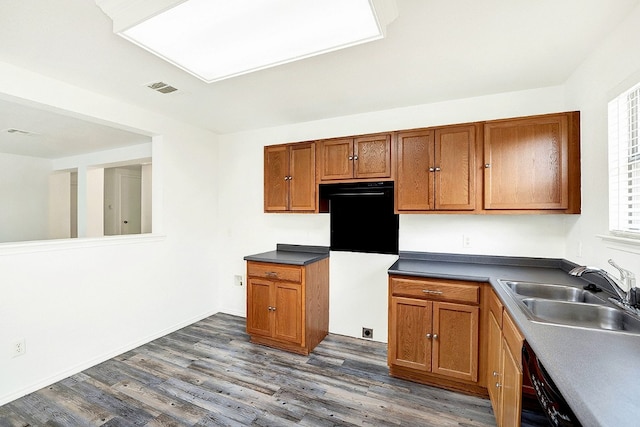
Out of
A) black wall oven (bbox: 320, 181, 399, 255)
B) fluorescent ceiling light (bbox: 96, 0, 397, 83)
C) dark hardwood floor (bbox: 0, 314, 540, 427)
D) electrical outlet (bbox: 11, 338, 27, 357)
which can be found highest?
fluorescent ceiling light (bbox: 96, 0, 397, 83)

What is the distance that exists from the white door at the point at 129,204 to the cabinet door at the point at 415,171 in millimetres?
7160

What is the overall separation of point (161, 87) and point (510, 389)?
3302mm

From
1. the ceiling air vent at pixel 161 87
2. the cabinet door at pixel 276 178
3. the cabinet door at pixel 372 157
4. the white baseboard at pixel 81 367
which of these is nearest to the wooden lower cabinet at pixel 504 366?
the cabinet door at pixel 372 157

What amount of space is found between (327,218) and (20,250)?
2.67m

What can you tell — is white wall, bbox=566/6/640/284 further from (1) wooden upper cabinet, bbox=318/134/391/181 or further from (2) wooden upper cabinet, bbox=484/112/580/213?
(1) wooden upper cabinet, bbox=318/134/391/181

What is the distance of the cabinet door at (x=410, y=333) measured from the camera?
2.28 m

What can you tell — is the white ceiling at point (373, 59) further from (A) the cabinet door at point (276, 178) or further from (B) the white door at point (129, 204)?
(B) the white door at point (129, 204)

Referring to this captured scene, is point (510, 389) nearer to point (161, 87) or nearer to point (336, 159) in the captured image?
point (336, 159)

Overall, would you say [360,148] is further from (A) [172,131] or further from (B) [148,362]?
(B) [148,362]

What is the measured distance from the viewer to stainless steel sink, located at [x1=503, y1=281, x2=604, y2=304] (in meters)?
1.79

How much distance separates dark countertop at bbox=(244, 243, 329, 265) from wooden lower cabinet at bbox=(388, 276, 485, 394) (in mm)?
948

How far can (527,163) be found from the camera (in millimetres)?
2240

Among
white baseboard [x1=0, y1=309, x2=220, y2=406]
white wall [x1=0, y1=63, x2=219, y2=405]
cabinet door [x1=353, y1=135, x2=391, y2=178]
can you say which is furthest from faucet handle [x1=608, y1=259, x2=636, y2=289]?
white baseboard [x1=0, y1=309, x2=220, y2=406]

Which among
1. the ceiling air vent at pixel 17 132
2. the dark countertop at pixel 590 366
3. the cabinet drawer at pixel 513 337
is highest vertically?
the ceiling air vent at pixel 17 132
